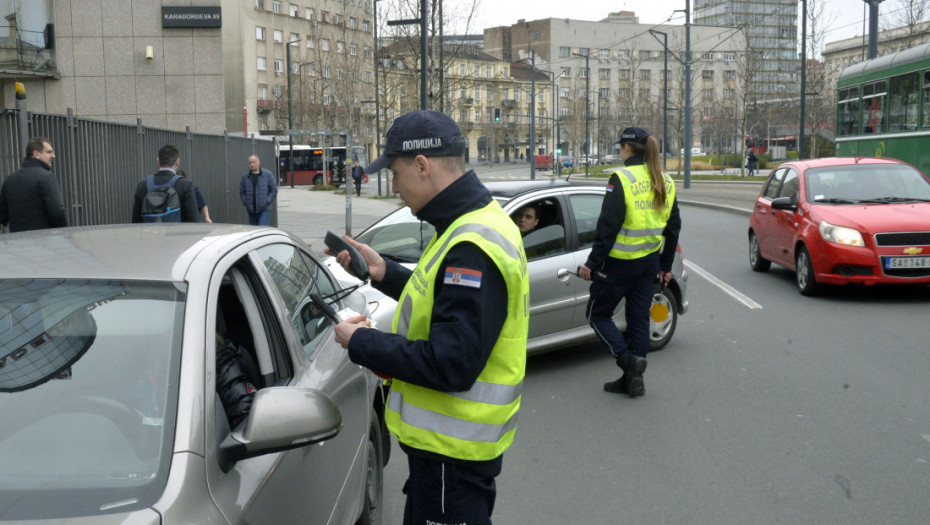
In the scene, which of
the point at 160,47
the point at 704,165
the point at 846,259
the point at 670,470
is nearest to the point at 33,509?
the point at 670,470

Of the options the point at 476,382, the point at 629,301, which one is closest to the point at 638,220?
the point at 629,301

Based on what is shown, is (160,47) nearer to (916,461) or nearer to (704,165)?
(916,461)

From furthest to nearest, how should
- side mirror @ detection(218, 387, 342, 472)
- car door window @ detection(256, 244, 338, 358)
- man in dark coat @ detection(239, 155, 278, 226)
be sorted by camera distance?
man in dark coat @ detection(239, 155, 278, 226)
car door window @ detection(256, 244, 338, 358)
side mirror @ detection(218, 387, 342, 472)

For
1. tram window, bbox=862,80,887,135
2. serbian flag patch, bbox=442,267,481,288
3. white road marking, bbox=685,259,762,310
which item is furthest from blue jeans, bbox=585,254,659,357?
tram window, bbox=862,80,887,135

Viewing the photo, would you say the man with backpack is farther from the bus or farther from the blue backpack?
the bus

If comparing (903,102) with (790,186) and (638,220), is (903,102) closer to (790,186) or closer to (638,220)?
(790,186)

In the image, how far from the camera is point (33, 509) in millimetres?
2133

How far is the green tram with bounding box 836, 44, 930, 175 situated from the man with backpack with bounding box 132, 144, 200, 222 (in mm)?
13718

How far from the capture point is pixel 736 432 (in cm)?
591

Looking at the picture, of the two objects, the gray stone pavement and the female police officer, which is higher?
the female police officer

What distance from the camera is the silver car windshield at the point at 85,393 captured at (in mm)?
2236

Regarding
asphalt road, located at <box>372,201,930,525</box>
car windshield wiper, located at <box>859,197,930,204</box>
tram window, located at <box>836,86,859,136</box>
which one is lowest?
asphalt road, located at <box>372,201,930,525</box>

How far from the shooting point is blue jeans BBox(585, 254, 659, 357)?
6473 mm

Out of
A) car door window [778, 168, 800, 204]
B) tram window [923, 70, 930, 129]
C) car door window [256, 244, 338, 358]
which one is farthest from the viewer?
tram window [923, 70, 930, 129]
